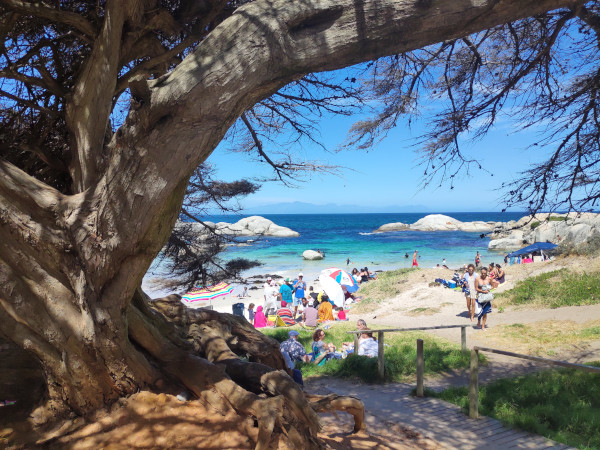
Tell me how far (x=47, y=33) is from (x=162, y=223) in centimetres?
345

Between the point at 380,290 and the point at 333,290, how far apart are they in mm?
3837

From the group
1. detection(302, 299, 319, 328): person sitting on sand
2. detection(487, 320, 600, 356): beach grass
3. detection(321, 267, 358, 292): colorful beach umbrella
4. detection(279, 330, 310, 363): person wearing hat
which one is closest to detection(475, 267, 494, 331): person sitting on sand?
detection(487, 320, 600, 356): beach grass

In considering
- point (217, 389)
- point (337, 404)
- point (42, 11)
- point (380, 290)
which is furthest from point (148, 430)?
point (380, 290)

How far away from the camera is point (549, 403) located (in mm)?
5727

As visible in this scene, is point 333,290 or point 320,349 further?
point 333,290

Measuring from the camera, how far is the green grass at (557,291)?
1230 centimetres

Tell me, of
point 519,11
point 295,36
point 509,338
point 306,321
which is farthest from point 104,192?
point 306,321

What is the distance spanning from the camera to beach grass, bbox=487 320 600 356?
8578mm

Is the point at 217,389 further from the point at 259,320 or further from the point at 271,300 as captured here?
the point at 271,300

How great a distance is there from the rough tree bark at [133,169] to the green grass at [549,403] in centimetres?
344

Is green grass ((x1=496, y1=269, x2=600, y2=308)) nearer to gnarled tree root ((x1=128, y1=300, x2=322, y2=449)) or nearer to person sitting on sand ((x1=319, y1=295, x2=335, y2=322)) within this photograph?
person sitting on sand ((x1=319, y1=295, x2=335, y2=322))

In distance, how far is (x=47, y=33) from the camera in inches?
193

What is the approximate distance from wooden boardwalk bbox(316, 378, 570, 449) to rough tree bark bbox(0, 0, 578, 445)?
8.34 ft

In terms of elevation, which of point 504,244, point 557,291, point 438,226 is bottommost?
point 557,291
